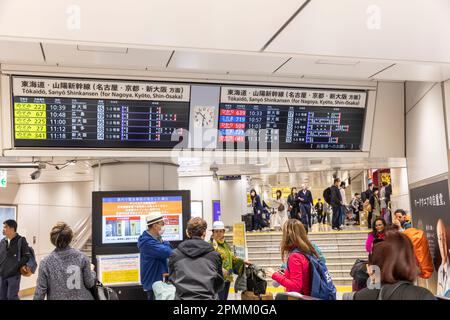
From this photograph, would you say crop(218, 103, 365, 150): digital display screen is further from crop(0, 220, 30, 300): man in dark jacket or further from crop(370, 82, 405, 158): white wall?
crop(0, 220, 30, 300): man in dark jacket

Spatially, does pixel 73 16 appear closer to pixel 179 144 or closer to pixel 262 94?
pixel 179 144

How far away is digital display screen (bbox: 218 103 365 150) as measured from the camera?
539 centimetres

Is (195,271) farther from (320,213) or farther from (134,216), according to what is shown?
(320,213)

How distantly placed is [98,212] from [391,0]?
4893 mm

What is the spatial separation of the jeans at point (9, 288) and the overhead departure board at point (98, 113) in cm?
338

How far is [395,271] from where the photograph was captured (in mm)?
2191

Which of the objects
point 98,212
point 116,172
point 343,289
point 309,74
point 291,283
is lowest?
point 343,289

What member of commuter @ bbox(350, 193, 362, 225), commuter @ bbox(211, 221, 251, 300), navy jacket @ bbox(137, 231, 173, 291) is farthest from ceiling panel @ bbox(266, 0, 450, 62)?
commuter @ bbox(350, 193, 362, 225)

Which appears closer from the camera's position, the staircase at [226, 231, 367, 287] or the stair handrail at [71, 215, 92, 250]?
the staircase at [226, 231, 367, 287]

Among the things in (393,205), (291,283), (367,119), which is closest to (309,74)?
(367,119)

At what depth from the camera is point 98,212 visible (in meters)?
6.62

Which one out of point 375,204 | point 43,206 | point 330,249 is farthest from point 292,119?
point 43,206

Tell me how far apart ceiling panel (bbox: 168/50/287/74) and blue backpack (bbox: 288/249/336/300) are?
6.04 ft

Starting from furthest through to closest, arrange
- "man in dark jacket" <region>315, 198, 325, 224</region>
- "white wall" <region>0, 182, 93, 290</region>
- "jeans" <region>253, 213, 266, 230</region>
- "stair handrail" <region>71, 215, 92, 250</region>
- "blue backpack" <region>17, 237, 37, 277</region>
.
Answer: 1. "man in dark jacket" <region>315, 198, 325, 224</region>
2. "jeans" <region>253, 213, 266, 230</region>
3. "white wall" <region>0, 182, 93, 290</region>
4. "stair handrail" <region>71, 215, 92, 250</region>
5. "blue backpack" <region>17, 237, 37, 277</region>
